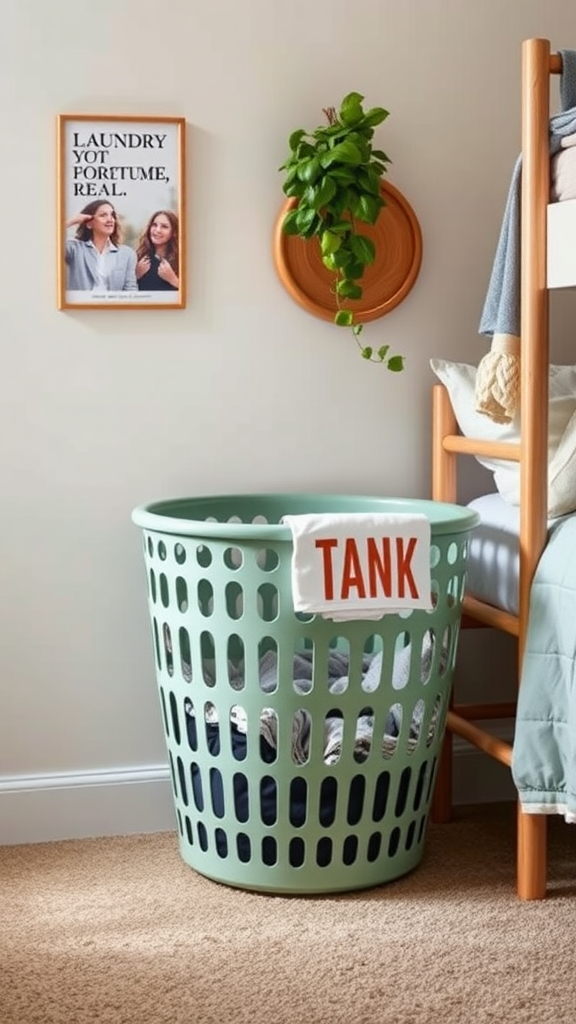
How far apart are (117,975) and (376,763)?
1.62ft

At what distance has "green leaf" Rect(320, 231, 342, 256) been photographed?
86.3 inches

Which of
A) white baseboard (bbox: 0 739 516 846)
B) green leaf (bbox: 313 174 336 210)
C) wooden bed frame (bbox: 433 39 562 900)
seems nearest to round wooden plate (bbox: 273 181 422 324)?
green leaf (bbox: 313 174 336 210)

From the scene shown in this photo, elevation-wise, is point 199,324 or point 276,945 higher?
point 199,324

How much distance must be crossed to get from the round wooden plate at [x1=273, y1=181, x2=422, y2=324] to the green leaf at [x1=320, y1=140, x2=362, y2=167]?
158 mm

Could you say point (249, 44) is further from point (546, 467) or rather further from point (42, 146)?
point (546, 467)

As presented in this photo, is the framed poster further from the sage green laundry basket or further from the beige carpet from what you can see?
the beige carpet

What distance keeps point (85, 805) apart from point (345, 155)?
3.94 ft

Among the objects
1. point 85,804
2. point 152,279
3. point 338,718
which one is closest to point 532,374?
point 338,718

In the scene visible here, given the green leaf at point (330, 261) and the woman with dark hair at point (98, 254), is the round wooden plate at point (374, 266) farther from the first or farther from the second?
the woman with dark hair at point (98, 254)

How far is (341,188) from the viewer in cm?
217

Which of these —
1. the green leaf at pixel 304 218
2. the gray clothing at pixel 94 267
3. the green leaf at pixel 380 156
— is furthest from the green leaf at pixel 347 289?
the gray clothing at pixel 94 267

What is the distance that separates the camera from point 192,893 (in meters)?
2.01

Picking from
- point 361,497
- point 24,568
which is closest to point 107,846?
point 24,568

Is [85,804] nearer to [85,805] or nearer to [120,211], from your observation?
[85,805]
